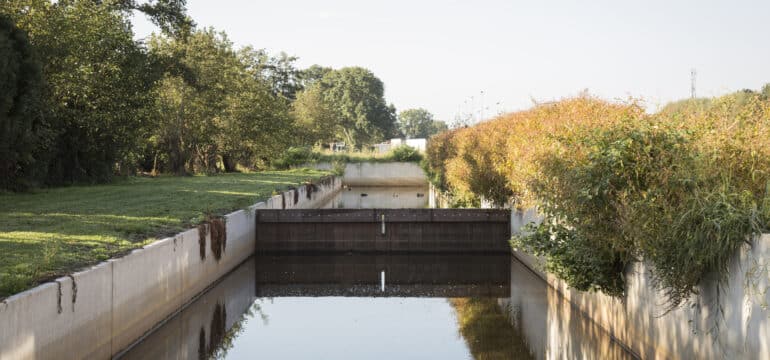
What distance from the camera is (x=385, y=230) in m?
21.3

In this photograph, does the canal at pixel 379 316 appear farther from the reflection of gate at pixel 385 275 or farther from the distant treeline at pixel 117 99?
the distant treeline at pixel 117 99

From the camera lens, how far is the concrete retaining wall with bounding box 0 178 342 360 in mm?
7590

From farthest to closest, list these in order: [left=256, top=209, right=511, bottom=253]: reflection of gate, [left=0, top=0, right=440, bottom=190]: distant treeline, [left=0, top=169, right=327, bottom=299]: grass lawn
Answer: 1. [left=256, top=209, right=511, bottom=253]: reflection of gate
2. [left=0, top=0, right=440, bottom=190]: distant treeline
3. [left=0, top=169, right=327, bottom=299]: grass lawn

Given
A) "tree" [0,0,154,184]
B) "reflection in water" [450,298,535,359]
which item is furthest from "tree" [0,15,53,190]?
"reflection in water" [450,298,535,359]

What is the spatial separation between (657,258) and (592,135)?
7.01 feet

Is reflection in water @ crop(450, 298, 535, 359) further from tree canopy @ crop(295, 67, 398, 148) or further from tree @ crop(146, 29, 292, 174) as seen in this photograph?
tree canopy @ crop(295, 67, 398, 148)

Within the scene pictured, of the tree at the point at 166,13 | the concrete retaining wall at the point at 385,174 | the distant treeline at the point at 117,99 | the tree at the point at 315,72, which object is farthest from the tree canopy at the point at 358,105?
the tree at the point at 166,13

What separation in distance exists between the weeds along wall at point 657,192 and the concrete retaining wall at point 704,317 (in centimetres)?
18

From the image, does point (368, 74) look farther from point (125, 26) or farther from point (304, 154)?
point (125, 26)

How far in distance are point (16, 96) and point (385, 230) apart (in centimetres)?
949

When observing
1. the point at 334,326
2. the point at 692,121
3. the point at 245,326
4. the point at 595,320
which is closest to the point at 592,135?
the point at 692,121

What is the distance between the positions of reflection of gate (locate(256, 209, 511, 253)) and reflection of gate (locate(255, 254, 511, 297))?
0.28 metres

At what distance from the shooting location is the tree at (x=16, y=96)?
17.3m

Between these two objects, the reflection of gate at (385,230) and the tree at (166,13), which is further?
the tree at (166,13)
